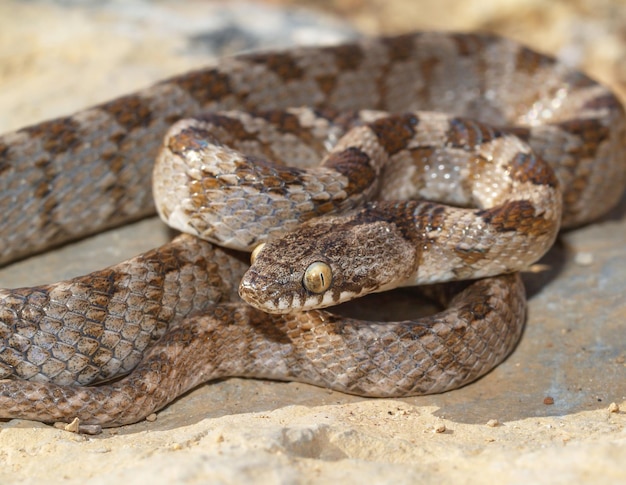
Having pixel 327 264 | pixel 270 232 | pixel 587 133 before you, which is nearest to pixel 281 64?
pixel 270 232

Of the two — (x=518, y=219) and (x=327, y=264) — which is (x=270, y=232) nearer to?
(x=327, y=264)

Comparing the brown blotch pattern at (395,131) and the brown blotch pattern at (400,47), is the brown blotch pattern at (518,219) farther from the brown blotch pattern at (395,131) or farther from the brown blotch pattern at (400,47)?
the brown blotch pattern at (400,47)

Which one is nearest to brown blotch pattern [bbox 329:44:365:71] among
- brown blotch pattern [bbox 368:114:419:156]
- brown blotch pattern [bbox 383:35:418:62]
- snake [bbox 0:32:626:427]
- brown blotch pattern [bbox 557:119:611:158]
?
brown blotch pattern [bbox 383:35:418:62]

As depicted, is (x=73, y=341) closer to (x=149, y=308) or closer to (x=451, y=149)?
(x=149, y=308)

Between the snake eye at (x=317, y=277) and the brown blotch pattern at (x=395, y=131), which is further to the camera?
the brown blotch pattern at (x=395, y=131)

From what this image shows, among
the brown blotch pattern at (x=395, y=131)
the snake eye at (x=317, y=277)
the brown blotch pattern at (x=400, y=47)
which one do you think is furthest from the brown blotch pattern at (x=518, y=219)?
the brown blotch pattern at (x=400, y=47)

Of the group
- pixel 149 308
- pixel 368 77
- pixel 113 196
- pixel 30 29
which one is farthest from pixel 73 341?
pixel 30 29
